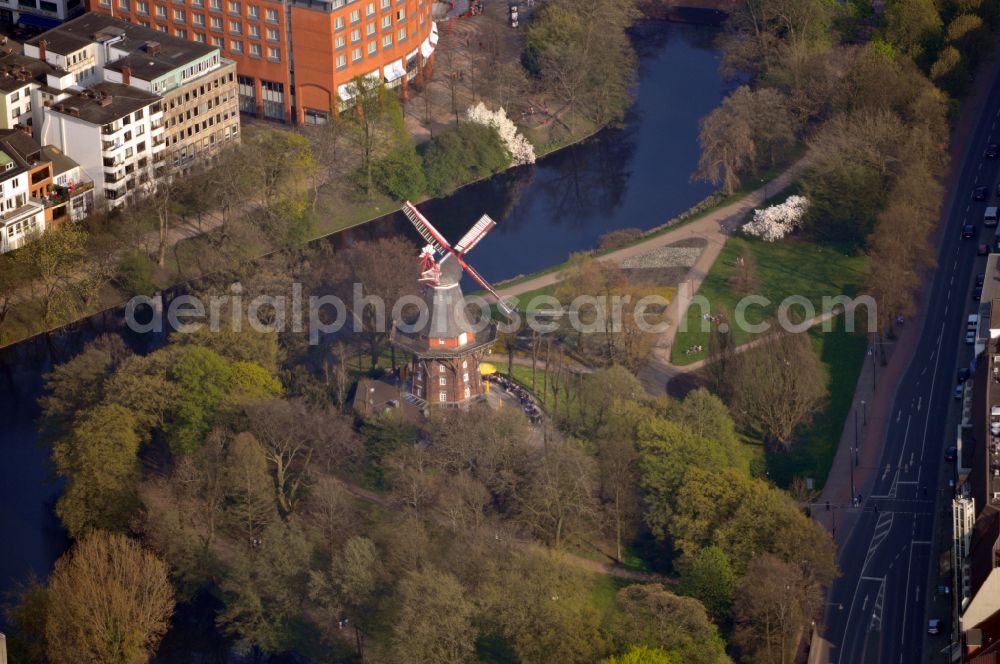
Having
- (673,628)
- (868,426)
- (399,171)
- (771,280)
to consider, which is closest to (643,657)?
(673,628)

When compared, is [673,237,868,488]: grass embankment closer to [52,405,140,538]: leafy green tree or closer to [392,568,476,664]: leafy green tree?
[392,568,476,664]: leafy green tree

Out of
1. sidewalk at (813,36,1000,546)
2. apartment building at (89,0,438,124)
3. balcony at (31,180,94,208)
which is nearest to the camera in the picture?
sidewalk at (813,36,1000,546)

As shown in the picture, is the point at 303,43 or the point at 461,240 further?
the point at 303,43

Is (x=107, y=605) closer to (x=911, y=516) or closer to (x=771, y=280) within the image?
(x=911, y=516)

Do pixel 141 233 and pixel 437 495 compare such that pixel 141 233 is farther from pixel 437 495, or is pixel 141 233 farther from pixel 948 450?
pixel 948 450

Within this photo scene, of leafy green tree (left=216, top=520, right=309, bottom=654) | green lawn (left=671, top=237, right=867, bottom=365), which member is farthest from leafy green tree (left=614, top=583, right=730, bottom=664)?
green lawn (left=671, top=237, right=867, bottom=365)

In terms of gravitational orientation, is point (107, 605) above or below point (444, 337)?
below

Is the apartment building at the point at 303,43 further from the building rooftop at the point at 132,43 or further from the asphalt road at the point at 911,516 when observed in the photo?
the asphalt road at the point at 911,516

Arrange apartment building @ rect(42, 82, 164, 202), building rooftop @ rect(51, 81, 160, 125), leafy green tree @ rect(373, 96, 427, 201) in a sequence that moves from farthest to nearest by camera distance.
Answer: leafy green tree @ rect(373, 96, 427, 201), building rooftop @ rect(51, 81, 160, 125), apartment building @ rect(42, 82, 164, 202)
